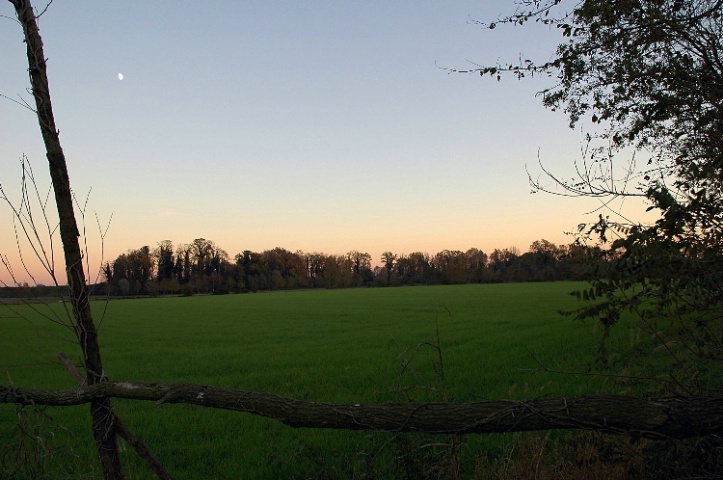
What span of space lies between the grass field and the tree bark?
0.61 m

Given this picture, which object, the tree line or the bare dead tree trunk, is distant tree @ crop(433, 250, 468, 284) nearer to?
the tree line

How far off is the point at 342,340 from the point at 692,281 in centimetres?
1961

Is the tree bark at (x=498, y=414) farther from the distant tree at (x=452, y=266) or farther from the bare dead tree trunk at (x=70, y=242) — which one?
the distant tree at (x=452, y=266)

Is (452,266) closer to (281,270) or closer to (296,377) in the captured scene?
(281,270)

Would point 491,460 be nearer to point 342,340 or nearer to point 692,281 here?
point 692,281

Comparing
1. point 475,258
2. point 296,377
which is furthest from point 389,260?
point 296,377

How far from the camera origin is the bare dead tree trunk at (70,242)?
332cm

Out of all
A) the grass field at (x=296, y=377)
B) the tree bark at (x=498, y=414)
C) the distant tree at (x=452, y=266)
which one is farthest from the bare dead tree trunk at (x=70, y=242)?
the distant tree at (x=452, y=266)

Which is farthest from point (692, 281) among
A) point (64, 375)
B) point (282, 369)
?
point (64, 375)

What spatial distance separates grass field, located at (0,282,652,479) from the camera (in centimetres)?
635

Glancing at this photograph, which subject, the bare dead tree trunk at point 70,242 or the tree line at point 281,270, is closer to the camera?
the bare dead tree trunk at point 70,242

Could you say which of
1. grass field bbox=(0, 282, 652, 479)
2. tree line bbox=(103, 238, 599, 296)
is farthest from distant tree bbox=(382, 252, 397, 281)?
grass field bbox=(0, 282, 652, 479)

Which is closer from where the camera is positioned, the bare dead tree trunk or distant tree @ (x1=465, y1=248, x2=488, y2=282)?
the bare dead tree trunk

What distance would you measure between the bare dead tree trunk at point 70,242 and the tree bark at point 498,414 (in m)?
0.72
